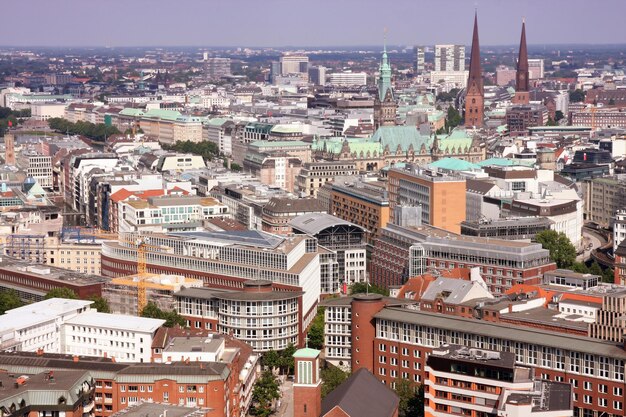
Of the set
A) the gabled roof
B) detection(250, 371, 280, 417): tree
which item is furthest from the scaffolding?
the gabled roof

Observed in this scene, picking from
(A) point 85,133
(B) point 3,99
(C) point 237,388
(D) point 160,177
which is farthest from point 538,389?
(B) point 3,99

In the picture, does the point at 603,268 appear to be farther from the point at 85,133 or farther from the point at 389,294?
the point at 85,133

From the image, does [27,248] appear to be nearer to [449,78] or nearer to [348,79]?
[348,79]

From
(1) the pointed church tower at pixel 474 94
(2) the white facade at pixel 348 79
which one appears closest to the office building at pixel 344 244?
(1) the pointed church tower at pixel 474 94

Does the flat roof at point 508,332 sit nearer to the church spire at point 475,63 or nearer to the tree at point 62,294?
the tree at point 62,294

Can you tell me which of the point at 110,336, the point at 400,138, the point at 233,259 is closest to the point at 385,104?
the point at 400,138

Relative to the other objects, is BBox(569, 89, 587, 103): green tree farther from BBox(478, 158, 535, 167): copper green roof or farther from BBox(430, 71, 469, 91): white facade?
BBox(478, 158, 535, 167): copper green roof
